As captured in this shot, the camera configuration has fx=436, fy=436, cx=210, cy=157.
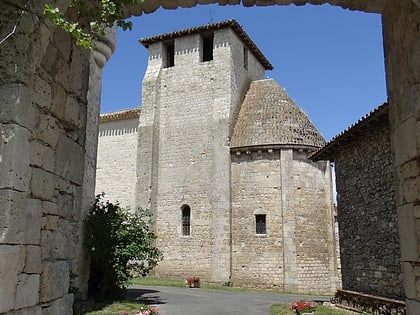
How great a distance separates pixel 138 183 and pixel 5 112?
20218 mm

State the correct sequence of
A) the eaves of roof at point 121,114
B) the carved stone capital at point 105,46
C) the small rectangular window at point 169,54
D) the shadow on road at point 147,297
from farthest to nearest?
the eaves of roof at point 121,114 < the small rectangular window at point 169,54 < the shadow on road at point 147,297 < the carved stone capital at point 105,46

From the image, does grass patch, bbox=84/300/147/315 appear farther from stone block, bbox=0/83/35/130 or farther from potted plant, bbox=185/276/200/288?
stone block, bbox=0/83/35/130

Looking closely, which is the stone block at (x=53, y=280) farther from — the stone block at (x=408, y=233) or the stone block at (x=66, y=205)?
the stone block at (x=408, y=233)

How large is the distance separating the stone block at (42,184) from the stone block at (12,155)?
27 centimetres

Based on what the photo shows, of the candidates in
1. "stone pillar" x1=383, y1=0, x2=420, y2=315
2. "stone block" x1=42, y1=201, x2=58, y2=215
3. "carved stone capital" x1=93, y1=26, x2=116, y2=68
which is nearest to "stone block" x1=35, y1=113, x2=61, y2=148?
"stone block" x1=42, y1=201, x2=58, y2=215

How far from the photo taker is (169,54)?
83.9 ft

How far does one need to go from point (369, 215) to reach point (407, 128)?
8.55m

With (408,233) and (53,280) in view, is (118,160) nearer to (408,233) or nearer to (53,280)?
(53,280)

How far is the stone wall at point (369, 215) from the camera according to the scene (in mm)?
10844

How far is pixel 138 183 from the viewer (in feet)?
75.4

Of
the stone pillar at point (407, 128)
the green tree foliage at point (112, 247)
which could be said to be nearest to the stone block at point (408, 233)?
the stone pillar at point (407, 128)

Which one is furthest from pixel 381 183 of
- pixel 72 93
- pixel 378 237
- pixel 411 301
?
pixel 72 93

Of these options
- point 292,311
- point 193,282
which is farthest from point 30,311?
point 193,282

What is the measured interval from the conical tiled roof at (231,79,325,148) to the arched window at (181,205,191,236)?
4.01m
